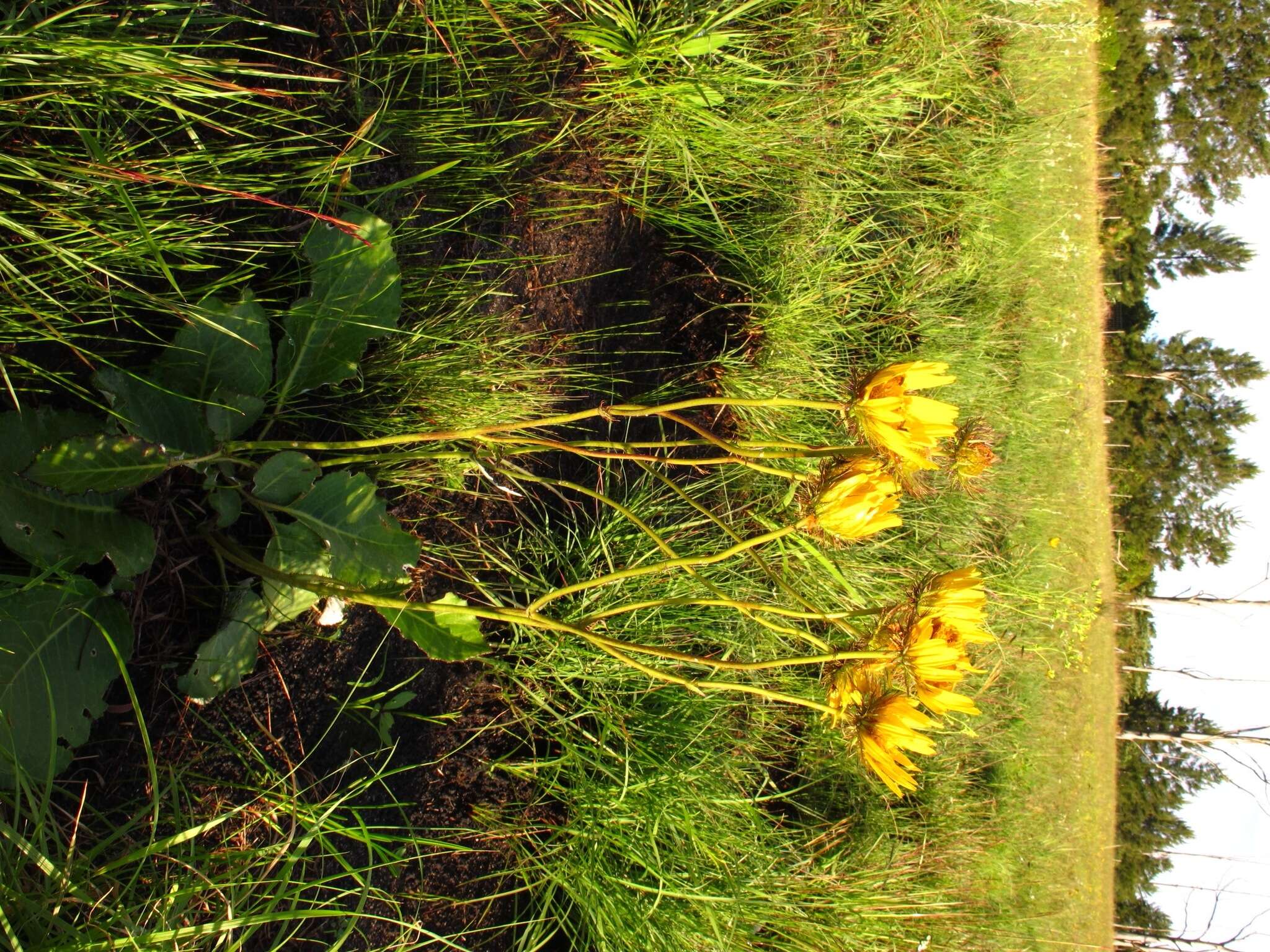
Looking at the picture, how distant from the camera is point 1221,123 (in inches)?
286

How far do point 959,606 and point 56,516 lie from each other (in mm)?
1423

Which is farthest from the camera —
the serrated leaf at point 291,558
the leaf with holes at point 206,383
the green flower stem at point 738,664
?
the serrated leaf at point 291,558

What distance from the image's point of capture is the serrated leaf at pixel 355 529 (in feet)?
4.63

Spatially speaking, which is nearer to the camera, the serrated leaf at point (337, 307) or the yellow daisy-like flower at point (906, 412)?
the yellow daisy-like flower at point (906, 412)

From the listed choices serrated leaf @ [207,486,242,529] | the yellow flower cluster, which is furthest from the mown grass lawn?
the yellow flower cluster

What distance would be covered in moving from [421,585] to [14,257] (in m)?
0.93

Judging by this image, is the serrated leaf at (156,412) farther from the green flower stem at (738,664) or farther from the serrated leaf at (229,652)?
the green flower stem at (738,664)

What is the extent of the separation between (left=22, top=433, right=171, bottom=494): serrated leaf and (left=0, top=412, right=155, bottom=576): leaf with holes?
0.07ft

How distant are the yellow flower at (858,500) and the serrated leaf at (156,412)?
1055 millimetres

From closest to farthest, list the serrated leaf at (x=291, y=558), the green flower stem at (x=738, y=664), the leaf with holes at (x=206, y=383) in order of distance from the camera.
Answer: the green flower stem at (x=738, y=664), the leaf with holes at (x=206, y=383), the serrated leaf at (x=291, y=558)

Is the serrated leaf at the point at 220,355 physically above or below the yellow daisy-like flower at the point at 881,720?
above

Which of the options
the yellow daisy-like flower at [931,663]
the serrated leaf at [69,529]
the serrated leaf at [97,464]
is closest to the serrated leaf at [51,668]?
the serrated leaf at [69,529]

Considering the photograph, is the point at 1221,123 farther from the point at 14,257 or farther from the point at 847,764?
the point at 14,257

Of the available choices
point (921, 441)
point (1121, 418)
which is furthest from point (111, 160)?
point (1121, 418)
